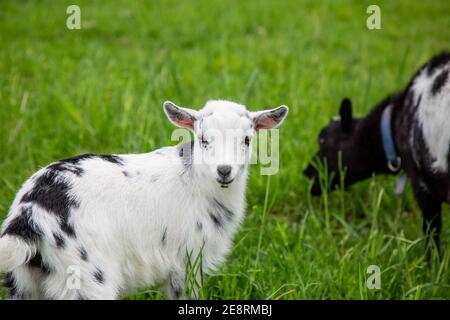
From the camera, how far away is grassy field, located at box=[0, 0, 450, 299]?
3866 millimetres

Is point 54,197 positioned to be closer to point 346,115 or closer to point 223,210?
point 223,210

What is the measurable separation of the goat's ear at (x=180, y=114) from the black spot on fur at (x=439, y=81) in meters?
2.04

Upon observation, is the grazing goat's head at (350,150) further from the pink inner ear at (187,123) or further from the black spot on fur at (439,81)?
the pink inner ear at (187,123)

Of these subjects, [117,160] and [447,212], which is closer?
[117,160]

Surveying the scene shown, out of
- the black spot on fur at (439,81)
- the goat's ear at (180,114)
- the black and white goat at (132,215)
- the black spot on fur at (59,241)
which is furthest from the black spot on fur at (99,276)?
the black spot on fur at (439,81)

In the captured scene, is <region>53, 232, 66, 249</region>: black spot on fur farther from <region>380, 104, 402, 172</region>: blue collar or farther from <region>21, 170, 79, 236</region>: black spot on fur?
<region>380, 104, 402, 172</region>: blue collar

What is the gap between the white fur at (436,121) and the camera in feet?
13.1

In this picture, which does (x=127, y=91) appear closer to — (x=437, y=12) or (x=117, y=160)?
(x=117, y=160)

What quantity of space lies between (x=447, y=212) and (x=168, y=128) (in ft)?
7.69

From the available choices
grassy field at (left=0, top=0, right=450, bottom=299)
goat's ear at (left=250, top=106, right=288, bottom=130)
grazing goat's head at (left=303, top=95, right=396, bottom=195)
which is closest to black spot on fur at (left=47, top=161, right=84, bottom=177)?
grassy field at (left=0, top=0, right=450, bottom=299)

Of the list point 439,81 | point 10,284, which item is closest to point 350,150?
point 439,81

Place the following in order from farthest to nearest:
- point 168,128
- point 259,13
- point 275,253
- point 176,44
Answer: point 259,13 < point 176,44 < point 168,128 < point 275,253

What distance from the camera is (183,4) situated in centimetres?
898

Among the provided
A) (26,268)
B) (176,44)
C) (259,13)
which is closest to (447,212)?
(26,268)
